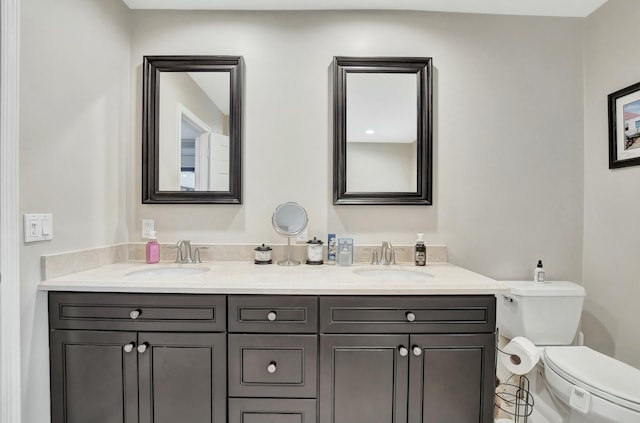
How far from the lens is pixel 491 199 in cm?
193

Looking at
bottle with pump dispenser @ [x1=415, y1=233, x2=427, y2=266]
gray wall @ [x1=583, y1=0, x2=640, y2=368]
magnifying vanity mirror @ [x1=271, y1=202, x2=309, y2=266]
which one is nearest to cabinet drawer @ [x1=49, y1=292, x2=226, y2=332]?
magnifying vanity mirror @ [x1=271, y1=202, x2=309, y2=266]

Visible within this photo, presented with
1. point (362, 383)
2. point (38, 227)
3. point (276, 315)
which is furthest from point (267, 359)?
point (38, 227)

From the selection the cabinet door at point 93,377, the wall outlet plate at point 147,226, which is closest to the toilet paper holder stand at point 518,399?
the cabinet door at point 93,377

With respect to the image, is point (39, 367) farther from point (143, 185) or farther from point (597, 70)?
point (597, 70)

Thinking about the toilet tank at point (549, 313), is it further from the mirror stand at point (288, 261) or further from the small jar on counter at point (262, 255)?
the small jar on counter at point (262, 255)

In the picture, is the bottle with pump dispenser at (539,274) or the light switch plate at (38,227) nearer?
the light switch plate at (38,227)

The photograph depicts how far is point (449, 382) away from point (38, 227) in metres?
1.87

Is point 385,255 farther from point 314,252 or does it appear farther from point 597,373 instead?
point 597,373

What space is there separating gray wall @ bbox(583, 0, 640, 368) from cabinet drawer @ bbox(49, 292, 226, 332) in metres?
2.15

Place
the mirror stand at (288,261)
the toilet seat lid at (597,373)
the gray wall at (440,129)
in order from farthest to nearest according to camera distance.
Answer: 1. the gray wall at (440,129)
2. the mirror stand at (288,261)
3. the toilet seat lid at (597,373)

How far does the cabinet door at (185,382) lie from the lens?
1.29 metres

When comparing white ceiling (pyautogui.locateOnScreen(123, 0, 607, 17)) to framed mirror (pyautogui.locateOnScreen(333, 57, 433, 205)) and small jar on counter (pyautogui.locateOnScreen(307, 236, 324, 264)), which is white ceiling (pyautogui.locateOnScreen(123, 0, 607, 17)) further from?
small jar on counter (pyautogui.locateOnScreen(307, 236, 324, 264))

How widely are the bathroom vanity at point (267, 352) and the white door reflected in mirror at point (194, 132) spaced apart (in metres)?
0.76

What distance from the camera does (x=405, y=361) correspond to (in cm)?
130
